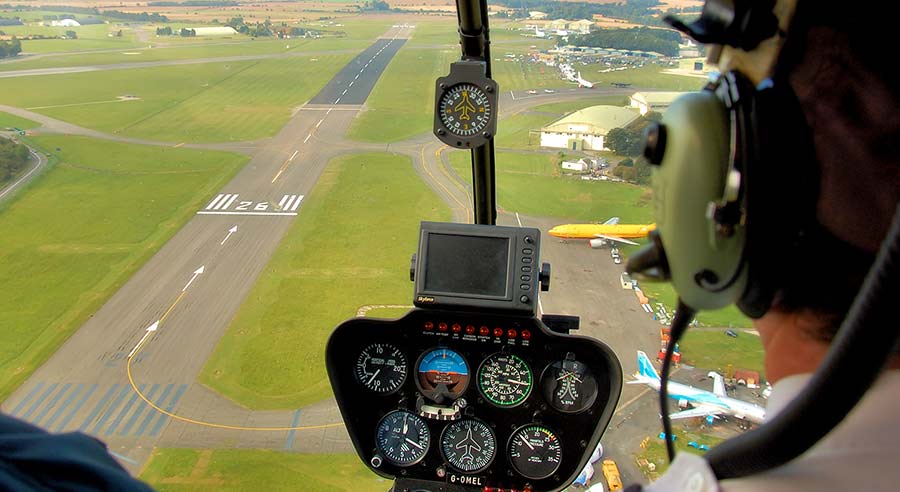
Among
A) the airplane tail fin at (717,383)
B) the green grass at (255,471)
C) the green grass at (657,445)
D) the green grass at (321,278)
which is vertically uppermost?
the airplane tail fin at (717,383)

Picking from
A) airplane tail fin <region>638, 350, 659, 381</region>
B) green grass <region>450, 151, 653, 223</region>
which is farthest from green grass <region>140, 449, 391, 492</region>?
green grass <region>450, 151, 653, 223</region>

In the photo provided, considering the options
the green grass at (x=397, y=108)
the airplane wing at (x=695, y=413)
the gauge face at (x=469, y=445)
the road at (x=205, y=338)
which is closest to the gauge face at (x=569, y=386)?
the gauge face at (x=469, y=445)

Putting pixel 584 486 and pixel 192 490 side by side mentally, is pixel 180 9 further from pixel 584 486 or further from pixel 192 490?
pixel 584 486

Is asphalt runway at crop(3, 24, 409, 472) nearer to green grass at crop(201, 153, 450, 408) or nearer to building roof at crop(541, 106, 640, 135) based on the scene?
green grass at crop(201, 153, 450, 408)

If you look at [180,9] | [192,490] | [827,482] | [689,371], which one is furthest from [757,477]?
[180,9]

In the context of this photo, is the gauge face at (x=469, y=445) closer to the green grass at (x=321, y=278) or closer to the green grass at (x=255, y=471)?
the green grass at (x=255, y=471)
